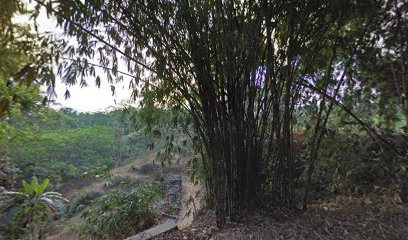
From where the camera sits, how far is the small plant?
3524mm

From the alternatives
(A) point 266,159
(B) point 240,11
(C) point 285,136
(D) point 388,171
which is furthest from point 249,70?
(D) point 388,171

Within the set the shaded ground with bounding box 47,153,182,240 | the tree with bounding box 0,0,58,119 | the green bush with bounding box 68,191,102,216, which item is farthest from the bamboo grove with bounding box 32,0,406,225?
the green bush with bounding box 68,191,102,216

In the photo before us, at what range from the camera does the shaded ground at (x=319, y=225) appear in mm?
1824

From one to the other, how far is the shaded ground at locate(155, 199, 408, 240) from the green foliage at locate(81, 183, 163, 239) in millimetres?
892

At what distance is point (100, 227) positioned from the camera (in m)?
2.97

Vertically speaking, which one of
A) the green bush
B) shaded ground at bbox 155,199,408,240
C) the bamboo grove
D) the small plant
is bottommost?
the green bush

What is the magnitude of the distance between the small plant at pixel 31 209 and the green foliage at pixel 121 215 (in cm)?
80

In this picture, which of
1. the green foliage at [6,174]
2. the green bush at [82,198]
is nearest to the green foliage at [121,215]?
the green foliage at [6,174]

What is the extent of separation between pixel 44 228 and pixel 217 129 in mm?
3145

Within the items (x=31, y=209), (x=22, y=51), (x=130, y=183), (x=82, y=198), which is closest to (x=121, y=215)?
(x=31, y=209)

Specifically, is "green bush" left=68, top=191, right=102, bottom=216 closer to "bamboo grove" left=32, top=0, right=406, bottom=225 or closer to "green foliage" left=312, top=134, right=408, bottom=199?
"bamboo grove" left=32, top=0, right=406, bottom=225

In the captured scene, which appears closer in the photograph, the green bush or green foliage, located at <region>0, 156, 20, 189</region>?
green foliage, located at <region>0, 156, 20, 189</region>

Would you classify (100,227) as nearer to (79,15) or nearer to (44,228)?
(44,228)

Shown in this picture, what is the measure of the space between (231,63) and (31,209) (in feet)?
11.6
